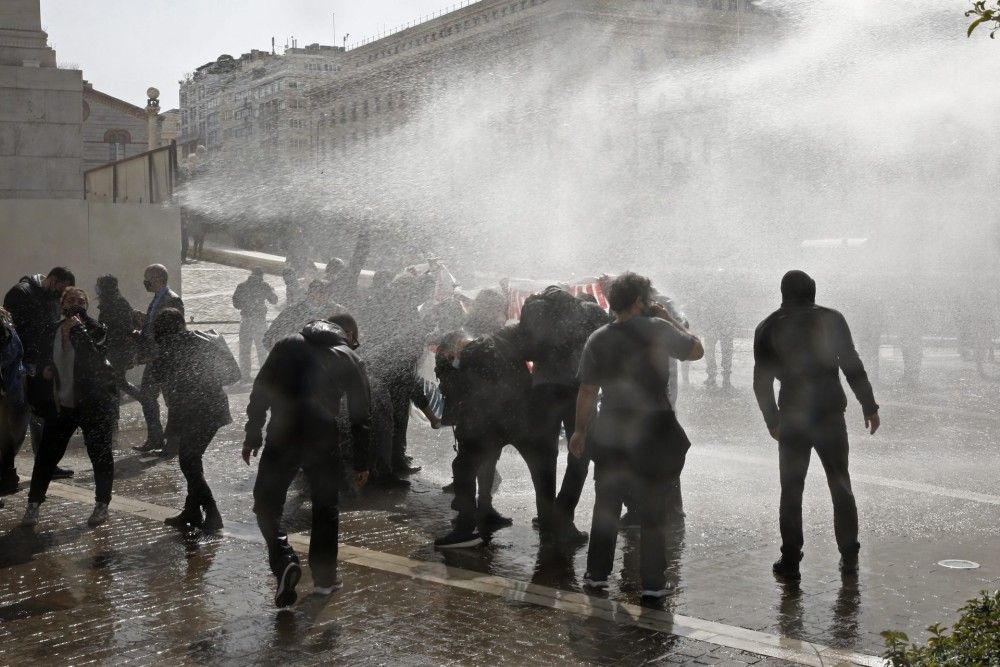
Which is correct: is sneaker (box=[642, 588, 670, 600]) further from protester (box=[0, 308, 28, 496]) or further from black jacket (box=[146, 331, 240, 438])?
protester (box=[0, 308, 28, 496])

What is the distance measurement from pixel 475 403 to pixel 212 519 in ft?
6.50

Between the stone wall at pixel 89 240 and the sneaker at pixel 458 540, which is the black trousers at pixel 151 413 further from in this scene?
the stone wall at pixel 89 240

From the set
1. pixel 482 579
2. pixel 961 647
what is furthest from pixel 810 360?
pixel 961 647

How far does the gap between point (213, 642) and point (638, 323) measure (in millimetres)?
2595

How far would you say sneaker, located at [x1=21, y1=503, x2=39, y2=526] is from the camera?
26.5 ft

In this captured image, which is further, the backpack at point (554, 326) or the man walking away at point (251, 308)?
the man walking away at point (251, 308)

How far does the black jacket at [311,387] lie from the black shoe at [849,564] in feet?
8.91

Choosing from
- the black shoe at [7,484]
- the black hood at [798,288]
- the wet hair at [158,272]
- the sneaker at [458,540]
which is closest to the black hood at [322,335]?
the sneaker at [458,540]

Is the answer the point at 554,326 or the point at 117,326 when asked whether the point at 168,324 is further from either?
the point at 117,326

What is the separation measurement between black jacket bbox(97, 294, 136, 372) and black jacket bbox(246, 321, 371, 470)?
18.5 feet

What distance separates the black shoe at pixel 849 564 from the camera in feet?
21.5

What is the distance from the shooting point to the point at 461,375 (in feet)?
24.3

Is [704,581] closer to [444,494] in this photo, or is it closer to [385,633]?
[385,633]

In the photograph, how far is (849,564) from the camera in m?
6.62
